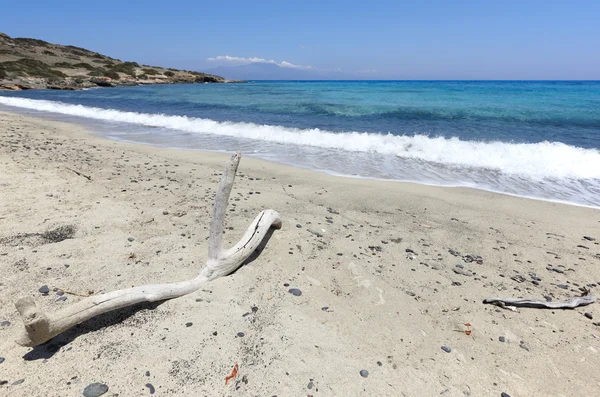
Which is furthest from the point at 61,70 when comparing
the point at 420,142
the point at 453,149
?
the point at 453,149

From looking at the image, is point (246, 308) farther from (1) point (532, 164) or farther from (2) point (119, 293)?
(1) point (532, 164)

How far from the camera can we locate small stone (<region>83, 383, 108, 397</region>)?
2307 millimetres

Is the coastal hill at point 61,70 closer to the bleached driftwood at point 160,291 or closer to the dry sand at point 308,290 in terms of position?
the dry sand at point 308,290

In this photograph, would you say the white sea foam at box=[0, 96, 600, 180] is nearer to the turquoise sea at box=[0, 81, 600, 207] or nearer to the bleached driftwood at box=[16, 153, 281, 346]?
the turquoise sea at box=[0, 81, 600, 207]

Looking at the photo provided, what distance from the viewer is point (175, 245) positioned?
427 centimetres

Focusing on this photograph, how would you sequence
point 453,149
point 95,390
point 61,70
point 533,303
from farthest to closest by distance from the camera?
1. point 61,70
2. point 453,149
3. point 533,303
4. point 95,390

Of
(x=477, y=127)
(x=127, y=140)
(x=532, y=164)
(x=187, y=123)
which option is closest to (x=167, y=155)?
(x=127, y=140)

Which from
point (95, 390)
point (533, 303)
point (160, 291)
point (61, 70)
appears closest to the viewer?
point (95, 390)

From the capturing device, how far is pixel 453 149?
10586mm

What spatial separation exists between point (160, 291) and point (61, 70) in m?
66.9

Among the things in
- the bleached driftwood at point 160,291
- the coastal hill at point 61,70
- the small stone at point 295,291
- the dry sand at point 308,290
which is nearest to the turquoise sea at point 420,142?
the dry sand at point 308,290

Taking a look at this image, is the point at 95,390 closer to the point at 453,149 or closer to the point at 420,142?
the point at 453,149

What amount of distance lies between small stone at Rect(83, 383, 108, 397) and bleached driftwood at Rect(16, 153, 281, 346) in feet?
1.68

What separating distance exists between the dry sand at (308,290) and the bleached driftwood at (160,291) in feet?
0.45
